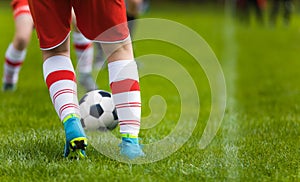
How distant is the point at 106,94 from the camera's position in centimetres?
466

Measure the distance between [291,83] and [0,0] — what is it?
29827 millimetres

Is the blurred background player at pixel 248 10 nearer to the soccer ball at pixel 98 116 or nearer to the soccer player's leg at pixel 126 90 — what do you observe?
the soccer ball at pixel 98 116

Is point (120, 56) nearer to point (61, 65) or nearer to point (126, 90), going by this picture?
point (126, 90)

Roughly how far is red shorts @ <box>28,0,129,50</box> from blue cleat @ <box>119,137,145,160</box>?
1.82 feet

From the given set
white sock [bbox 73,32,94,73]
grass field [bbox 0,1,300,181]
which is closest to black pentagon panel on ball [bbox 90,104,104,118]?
grass field [bbox 0,1,300,181]

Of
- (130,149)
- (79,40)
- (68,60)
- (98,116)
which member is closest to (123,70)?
(68,60)

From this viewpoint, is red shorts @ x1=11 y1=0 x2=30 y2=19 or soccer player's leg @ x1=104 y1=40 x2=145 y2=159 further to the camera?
red shorts @ x1=11 y1=0 x2=30 y2=19

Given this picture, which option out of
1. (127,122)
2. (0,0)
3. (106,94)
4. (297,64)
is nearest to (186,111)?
(106,94)

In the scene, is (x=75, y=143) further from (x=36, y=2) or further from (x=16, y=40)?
(x=16, y=40)

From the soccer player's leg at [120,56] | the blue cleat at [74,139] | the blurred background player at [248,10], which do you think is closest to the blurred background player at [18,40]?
the soccer player's leg at [120,56]

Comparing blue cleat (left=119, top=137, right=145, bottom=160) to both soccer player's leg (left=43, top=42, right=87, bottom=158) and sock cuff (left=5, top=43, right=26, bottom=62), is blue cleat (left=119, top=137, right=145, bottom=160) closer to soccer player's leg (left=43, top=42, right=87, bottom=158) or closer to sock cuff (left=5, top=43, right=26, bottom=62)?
soccer player's leg (left=43, top=42, right=87, bottom=158)

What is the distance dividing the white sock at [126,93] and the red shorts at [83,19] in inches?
6.8

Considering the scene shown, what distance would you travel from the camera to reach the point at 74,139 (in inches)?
133

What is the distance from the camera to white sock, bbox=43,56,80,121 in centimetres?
357
